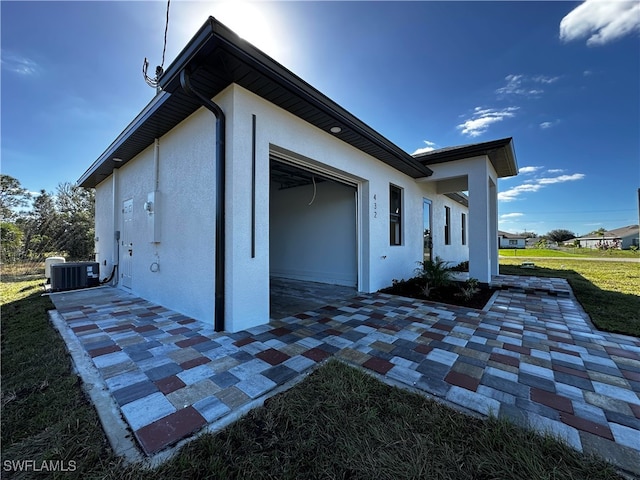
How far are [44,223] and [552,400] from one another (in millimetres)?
22477

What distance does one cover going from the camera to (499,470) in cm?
120

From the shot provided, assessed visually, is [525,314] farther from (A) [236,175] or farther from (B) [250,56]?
(B) [250,56]

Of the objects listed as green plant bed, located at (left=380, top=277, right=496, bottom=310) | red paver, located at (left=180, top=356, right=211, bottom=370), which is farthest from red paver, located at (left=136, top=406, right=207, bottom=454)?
green plant bed, located at (left=380, top=277, right=496, bottom=310)

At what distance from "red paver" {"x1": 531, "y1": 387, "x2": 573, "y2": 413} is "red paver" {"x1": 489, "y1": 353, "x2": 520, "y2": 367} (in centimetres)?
42

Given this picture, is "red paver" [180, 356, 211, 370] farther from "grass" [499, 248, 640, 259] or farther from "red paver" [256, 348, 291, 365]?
"grass" [499, 248, 640, 259]

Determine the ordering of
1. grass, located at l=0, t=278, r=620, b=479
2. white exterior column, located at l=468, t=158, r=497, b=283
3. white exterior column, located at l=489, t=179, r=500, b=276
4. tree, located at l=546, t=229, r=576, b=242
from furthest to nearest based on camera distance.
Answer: tree, located at l=546, t=229, r=576, b=242
white exterior column, located at l=489, t=179, r=500, b=276
white exterior column, located at l=468, t=158, r=497, b=283
grass, located at l=0, t=278, r=620, b=479

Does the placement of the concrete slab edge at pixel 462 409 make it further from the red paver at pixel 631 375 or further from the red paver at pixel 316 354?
the red paver at pixel 631 375

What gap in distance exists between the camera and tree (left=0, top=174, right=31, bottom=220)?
15.1 meters

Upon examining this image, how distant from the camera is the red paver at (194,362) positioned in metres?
2.22

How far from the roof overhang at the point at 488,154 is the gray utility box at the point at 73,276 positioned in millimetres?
9336

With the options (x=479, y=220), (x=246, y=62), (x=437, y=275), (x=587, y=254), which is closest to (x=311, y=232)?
(x=437, y=275)

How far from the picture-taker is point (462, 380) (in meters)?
2.03

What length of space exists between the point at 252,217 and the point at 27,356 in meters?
2.64

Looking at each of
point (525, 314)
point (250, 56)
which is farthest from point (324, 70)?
point (525, 314)
